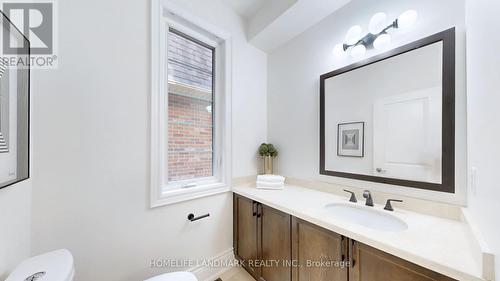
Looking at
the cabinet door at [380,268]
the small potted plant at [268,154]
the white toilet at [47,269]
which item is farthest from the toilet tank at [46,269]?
the small potted plant at [268,154]

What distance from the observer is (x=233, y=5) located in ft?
5.89

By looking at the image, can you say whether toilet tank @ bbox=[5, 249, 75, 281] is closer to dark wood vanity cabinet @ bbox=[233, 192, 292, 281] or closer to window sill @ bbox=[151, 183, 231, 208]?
window sill @ bbox=[151, 183, 231, 208]

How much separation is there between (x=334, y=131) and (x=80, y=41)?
1904mm

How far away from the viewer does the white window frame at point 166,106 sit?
1.29 m

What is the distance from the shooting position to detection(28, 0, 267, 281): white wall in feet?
3.12

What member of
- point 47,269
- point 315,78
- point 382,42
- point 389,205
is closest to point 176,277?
point 47,269

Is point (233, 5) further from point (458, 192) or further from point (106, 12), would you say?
point (458, 192)

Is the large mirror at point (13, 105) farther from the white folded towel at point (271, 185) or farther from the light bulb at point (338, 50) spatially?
the light bulb at point (338, 50)

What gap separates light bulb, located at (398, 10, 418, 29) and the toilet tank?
2.22 meters

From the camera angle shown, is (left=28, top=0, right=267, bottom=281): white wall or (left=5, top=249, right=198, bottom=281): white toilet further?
(left=28, top=0, right=267, bottom=281): white wall

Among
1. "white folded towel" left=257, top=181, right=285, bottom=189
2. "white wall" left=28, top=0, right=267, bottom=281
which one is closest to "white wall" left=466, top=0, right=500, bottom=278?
"white folded towel" left=257, top=181, right=285, bottom=189

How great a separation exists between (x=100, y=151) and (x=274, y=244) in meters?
1.38

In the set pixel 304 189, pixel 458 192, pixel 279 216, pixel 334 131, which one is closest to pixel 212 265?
pixel 279 216

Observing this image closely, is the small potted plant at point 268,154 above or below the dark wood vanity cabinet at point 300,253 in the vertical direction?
above
